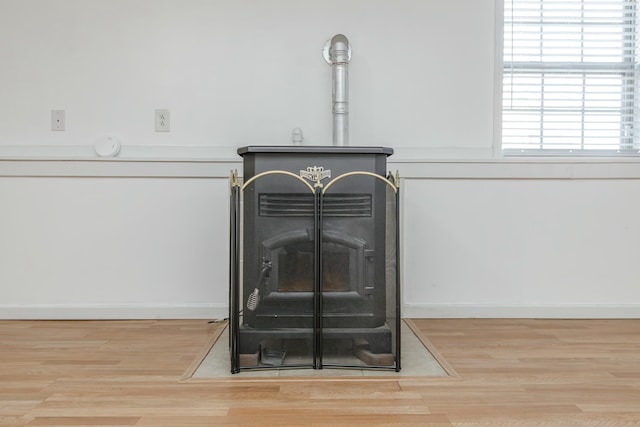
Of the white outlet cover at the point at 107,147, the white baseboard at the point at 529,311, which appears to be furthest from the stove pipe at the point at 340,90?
the white outlet cover at the point at 107,147

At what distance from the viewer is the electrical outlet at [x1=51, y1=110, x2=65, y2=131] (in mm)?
2553

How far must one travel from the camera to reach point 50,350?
204 centimetres

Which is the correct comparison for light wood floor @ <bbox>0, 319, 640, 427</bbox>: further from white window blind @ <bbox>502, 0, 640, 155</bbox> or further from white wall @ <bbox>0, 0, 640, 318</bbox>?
white window blind @ <bbox>502, 0, 640, 155</bbox>

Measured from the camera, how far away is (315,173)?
1.90 metres

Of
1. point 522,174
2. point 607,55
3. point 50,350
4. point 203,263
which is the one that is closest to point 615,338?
point 522,174

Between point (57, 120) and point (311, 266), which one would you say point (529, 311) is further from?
point (57, 120)

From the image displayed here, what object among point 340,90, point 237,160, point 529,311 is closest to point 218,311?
point 237,160

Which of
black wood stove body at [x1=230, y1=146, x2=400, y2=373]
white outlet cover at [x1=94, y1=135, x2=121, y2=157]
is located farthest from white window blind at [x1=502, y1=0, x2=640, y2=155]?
white outlet cover at [x1=94, y1=135, x2=121, y2=157]

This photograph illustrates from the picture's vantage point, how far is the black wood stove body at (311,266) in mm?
1843

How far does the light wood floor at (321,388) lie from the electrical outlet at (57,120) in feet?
3.30

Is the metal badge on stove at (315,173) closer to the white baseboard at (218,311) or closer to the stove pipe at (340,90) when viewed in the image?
the stove pipe at (340,90)

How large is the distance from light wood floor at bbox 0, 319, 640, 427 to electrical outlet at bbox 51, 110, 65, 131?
1006 mm

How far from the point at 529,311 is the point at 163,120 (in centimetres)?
209

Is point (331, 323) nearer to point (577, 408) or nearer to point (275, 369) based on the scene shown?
point (275, 369)
